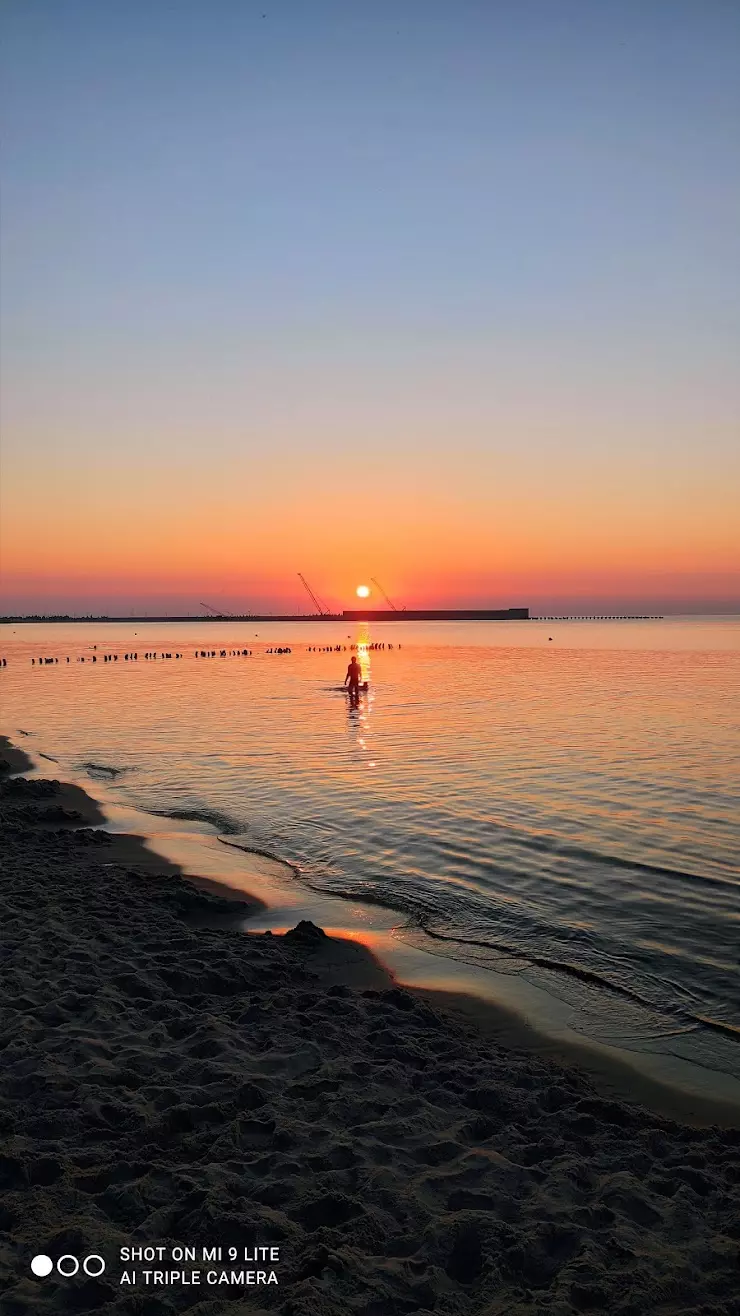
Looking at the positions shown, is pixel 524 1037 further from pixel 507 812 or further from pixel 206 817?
pixel 206 817

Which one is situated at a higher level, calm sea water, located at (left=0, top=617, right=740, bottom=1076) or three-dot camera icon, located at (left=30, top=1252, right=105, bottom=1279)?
three-dot camera icon, located at (left=30, top=1252, right=105, bottom=1279)

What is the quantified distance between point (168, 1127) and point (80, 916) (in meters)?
6.46

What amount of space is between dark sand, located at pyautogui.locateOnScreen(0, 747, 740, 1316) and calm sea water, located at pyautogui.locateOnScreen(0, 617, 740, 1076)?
288cm

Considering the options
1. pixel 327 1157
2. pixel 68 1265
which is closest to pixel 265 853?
pixel 327 1157

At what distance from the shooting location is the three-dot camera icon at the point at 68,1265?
4.93 m

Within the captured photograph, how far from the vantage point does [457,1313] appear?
4.91 metres

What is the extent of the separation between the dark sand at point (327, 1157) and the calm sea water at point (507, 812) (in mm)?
2885

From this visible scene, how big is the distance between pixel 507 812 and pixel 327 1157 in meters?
15.2

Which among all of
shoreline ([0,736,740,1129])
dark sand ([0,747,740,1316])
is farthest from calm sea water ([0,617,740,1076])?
dark sand ([0,747,740,1316])

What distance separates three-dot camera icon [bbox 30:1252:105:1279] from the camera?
493 centimetres

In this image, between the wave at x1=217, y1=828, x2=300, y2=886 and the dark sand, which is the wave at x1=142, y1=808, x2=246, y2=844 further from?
the dark sand

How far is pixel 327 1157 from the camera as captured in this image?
6.31 meters

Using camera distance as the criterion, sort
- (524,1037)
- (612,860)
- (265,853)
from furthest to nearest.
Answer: (265,853)
(612,860)
(524,1037)

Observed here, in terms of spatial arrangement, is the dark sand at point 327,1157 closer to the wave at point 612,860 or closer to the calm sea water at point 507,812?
the calm sea water at point 507,812
